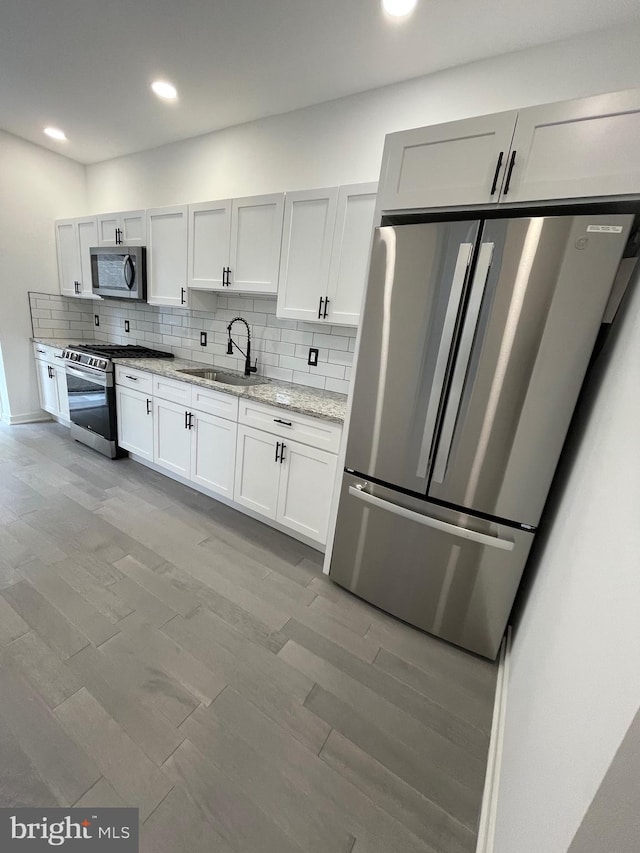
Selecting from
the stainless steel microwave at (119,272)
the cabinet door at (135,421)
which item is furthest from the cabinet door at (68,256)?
the cabinet door at (135,421)

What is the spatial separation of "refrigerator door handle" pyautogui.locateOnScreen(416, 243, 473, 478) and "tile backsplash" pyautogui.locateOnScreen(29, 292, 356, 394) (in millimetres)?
1068

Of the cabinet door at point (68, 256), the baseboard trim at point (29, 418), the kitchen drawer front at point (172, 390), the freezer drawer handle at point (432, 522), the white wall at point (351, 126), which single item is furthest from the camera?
the baseboard trim at point (29, 418)

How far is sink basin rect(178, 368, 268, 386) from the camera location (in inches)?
113

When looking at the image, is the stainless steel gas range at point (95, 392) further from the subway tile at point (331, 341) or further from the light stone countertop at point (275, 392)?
the subway tile at point (331, 341)

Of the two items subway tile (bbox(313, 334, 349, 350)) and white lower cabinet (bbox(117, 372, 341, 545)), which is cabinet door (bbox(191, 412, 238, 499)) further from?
subway tile (bbox(313, 334, 349, 350))

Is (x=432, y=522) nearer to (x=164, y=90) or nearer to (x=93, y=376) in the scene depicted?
(x=93, y=376)

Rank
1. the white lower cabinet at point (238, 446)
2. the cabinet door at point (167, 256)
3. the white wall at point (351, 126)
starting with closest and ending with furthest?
the white wall at point (351, 126), the white lower cabinet at point (238, 446), the cabinet door at point (167, 256)

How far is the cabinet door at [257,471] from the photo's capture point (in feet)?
7.49

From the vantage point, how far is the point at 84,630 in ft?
5.17

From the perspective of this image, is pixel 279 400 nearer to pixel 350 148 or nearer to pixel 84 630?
pixel 84 630

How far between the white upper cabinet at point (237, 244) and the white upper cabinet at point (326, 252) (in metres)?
0.11

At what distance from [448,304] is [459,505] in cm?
88

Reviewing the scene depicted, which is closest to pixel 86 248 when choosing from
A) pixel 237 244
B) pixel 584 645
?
pixel 237 244

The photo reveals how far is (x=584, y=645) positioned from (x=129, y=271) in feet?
12.5
